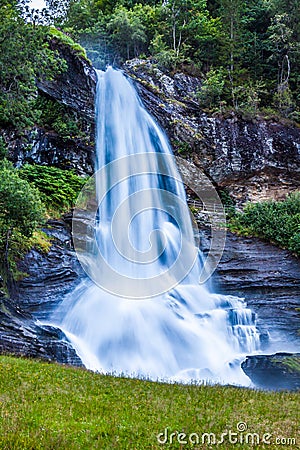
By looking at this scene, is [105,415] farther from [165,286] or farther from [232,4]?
[232,4]

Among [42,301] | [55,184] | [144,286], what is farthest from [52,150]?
[42,301]

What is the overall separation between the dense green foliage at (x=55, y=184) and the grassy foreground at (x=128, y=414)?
37.9 feet

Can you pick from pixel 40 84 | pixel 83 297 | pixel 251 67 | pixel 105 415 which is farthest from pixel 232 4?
pixel 105 415

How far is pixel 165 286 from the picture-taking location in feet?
53.4

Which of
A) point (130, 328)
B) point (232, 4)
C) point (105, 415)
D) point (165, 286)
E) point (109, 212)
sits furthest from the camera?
point (232, 4)

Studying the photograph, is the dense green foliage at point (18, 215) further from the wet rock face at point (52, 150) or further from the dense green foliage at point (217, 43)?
the dense green foliage at point (217, 43)

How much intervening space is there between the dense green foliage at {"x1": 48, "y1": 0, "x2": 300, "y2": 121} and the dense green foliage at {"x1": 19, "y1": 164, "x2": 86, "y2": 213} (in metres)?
12.6

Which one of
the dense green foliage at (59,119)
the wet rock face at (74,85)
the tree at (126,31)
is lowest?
the dense green foliage at (59,119)

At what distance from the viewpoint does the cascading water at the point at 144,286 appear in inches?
483

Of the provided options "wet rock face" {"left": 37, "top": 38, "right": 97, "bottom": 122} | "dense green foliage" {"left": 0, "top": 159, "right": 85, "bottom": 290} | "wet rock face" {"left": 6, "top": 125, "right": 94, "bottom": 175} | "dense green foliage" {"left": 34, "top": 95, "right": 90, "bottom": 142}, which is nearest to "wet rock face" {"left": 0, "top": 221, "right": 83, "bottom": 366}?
"dense green foliage" {"left": 0, "top": 159, "right": 85, "bottom": 290}

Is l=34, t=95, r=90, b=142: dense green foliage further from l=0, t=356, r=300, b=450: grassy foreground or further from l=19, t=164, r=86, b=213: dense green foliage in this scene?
l=0, t=356, r=300, b=450: grassy foreground

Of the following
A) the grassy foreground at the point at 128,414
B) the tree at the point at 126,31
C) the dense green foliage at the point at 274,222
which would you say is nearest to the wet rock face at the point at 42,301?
the grassy foreground at the point at 128,414

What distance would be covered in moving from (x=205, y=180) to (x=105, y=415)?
75.1 ft

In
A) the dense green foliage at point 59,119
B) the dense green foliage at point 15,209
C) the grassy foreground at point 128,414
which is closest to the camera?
the grassy foreground at point 128,414
